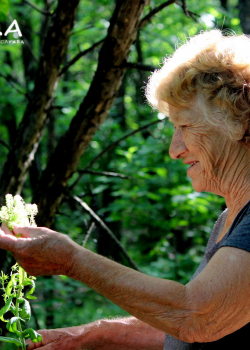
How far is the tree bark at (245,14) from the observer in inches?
153

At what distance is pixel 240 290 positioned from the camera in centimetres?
116

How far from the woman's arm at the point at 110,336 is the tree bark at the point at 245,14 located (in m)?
3.02

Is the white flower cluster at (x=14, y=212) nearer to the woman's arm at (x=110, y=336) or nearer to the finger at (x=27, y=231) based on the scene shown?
the finger at (x=27, y=231)

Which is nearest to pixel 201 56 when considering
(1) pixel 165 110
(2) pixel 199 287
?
(1) pixel 165 110

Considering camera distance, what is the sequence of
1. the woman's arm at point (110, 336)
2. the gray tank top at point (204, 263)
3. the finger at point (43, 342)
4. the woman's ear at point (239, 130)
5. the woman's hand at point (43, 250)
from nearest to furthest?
the woman's hand at point (43, 250)
the woman's ear at point (239, 130)
the gray tank top at point (204, 263)
the finger at point (43, 342)
the woman's arm at point (110, 336)

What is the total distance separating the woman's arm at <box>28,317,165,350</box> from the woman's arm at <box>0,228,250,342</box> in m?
0.65

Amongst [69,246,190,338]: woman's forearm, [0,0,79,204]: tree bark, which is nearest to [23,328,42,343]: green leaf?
[69,246,190,338]: woman's forearm

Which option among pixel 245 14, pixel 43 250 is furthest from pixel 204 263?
pixel 245 14

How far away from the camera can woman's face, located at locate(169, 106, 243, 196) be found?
1500mm

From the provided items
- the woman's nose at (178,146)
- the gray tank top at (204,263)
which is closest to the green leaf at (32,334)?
the gray tank top at (204,263)

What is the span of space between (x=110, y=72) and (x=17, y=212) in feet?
4.50

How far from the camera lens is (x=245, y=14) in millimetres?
3973

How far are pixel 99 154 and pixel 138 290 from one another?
1965 mm

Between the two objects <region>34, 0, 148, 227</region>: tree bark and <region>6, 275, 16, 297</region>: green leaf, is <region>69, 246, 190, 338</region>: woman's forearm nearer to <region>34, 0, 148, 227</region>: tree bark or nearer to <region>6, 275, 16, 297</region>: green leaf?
<region>6, 275, 16, 297</region>: green leaf
